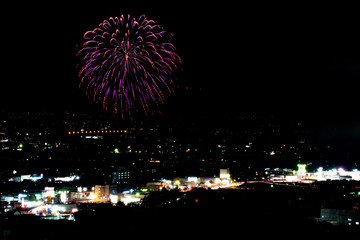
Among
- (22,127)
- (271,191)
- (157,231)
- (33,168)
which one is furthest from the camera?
(22,127)

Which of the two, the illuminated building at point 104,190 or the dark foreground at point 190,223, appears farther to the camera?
the illuminated building at point 104,190

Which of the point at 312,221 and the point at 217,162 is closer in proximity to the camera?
Answer: the point at 312,221

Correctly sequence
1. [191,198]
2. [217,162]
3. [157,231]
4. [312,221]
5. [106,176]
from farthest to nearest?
[217,162] → [106,176] → [191,198] → [312,221] → [157,231]

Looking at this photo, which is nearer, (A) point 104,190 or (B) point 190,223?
(B) point 190,223

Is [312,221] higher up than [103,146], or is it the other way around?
[103,146]

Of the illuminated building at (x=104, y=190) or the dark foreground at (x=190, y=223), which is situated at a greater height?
the illuminated building at (x=104, y=190)

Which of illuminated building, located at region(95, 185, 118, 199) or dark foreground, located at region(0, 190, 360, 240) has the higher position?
illuminated building, located at region(95, 185, 118, 199)

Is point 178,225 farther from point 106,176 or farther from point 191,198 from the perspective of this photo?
point 106,176

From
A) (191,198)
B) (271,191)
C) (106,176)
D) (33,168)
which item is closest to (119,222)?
(191,198)

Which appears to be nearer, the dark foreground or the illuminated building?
the dark foreground

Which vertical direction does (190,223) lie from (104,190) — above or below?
below

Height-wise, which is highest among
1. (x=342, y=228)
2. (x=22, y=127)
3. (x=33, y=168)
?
(x=22, y=127)
